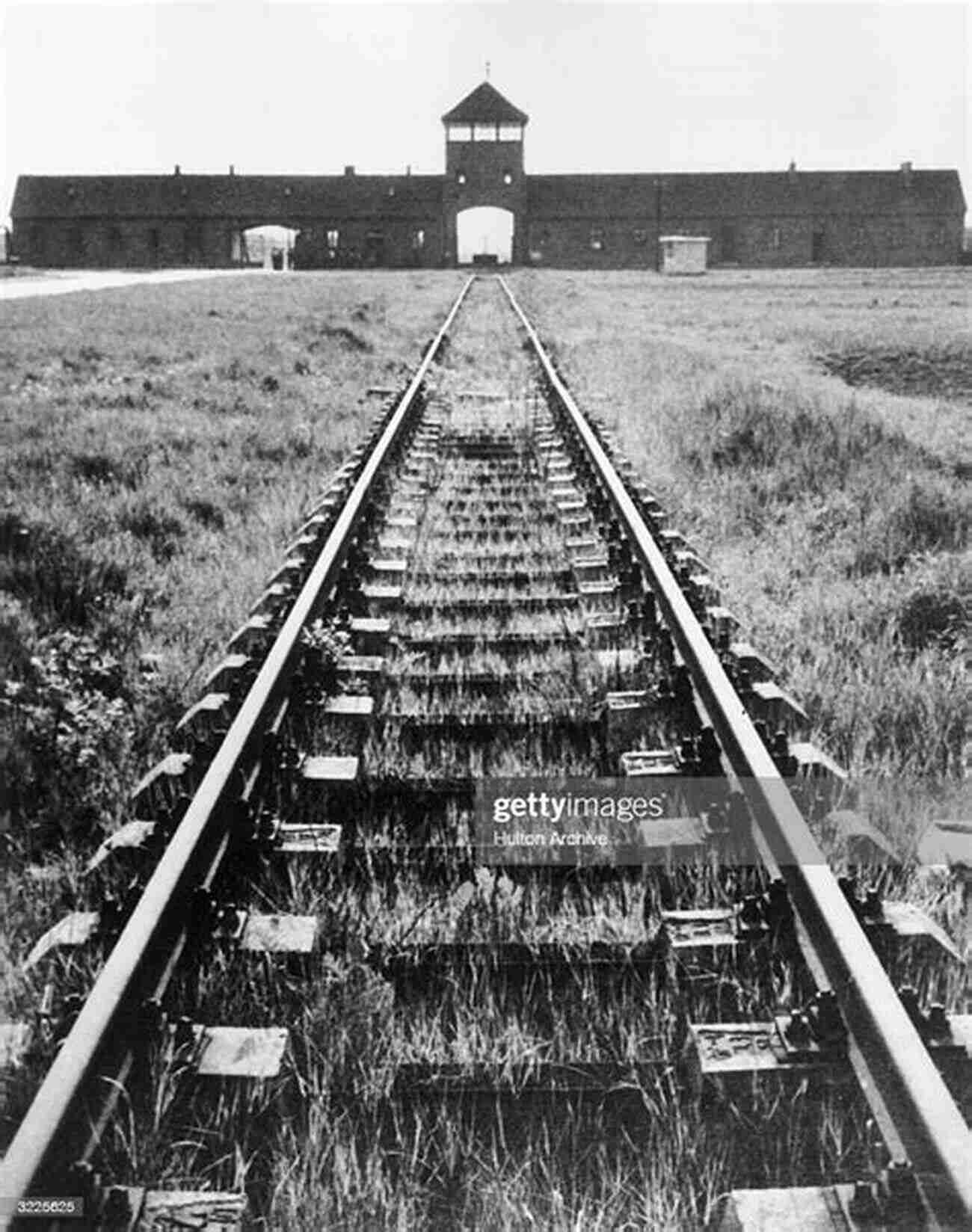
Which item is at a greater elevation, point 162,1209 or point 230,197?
point 230,197

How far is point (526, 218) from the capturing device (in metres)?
72.1

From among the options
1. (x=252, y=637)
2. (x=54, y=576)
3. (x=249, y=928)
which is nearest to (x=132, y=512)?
(x=54, y=576)

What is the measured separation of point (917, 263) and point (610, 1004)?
7954 cm

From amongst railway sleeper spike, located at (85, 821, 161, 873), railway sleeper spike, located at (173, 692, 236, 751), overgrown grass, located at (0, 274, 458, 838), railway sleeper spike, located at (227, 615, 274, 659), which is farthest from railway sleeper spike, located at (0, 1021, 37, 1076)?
railway sleeper spike, located at (227, 615, 274, 659)

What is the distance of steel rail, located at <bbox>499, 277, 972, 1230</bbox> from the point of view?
6.72ft

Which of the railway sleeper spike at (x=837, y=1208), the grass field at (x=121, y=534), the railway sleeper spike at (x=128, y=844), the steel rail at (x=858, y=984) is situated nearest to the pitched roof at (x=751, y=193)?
the grass field at (x=121, y=534)

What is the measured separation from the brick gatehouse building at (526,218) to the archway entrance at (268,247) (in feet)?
2.62

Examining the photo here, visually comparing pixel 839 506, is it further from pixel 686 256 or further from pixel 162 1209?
pixel 686 256

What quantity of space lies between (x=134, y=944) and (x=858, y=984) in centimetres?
140

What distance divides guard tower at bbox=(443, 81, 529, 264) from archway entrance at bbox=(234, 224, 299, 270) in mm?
9273

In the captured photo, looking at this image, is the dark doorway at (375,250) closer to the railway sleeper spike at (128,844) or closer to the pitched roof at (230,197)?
the pitched roof at (230,197)

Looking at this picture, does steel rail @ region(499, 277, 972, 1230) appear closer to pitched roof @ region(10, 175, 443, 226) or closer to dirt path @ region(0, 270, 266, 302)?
dirt path @ region(0, 270, 266, 302)

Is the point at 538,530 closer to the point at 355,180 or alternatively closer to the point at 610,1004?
the point at 610,1004

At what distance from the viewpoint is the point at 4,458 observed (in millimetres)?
8820
